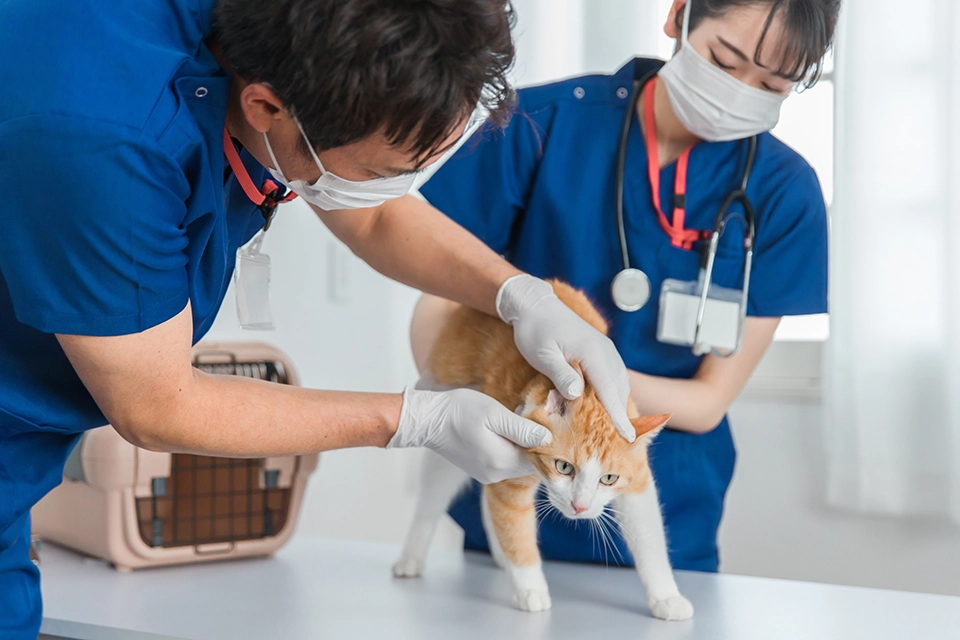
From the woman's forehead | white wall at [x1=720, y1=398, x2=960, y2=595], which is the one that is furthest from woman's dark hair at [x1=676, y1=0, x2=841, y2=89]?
white wall at [x1=720, y1=398, x2=960, y2=595]

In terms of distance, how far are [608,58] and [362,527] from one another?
1631 millimetres

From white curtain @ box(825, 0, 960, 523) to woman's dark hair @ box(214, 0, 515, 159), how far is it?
1504 millimetres

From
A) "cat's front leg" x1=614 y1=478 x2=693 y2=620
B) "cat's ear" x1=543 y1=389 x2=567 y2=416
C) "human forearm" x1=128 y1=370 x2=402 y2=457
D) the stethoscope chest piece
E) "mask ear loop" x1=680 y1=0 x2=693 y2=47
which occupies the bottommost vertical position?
"cat's front leg" x1=614 y1=478 x2=693 y2=620

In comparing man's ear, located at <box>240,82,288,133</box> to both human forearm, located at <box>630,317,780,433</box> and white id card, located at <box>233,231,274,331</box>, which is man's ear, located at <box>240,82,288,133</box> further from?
human forearm, located at <box>630,317,780,433</box>

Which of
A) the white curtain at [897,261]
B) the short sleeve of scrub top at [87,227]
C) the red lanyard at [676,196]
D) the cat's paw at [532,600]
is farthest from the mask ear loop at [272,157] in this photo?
the white curtain at [897,261]

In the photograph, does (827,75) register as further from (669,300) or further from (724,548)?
A: (724,548)

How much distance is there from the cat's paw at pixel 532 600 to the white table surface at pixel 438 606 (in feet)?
0.04

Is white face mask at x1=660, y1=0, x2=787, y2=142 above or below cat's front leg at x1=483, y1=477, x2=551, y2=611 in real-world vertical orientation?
above

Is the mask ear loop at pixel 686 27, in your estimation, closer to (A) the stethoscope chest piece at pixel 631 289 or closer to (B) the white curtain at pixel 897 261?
(A) the stethoscope chest piece at pixel 631 289

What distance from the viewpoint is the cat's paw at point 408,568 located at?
1.29 m

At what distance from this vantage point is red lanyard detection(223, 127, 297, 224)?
2.85 feet

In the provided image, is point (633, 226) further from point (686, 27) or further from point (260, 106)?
point (260, 106)

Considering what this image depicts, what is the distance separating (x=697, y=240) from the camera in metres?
1.38

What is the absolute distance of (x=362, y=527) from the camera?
270cm
